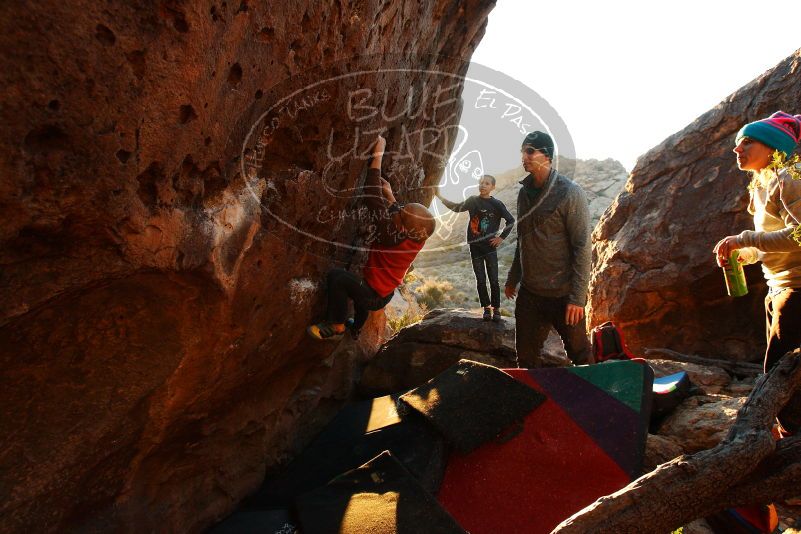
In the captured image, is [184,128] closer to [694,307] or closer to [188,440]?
[188,440]

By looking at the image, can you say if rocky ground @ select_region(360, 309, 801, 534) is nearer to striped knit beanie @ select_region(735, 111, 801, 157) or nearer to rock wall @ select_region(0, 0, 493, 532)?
rock wall @ select_region(0, 0, 493, 532)

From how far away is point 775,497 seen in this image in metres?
2.12

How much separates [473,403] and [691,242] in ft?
14.3

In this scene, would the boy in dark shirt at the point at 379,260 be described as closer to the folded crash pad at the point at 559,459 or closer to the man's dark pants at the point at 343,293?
the man's dark pants at the point at 343,293

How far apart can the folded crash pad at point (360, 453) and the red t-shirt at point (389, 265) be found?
118cm

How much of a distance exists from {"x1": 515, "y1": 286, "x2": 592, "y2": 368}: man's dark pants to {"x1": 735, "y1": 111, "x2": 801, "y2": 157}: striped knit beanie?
1.85 meters

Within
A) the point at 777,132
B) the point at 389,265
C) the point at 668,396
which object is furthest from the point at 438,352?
the point at 777,132

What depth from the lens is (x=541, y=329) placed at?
14.6ft

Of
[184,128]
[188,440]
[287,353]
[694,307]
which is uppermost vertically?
[184,128]

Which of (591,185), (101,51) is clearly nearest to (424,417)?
(101,51)

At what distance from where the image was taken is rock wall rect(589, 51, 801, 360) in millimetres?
5863

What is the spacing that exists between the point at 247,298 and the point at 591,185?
3876 cm

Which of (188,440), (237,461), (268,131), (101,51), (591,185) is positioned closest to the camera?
(101,51)

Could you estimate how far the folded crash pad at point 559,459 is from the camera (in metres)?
3.19
